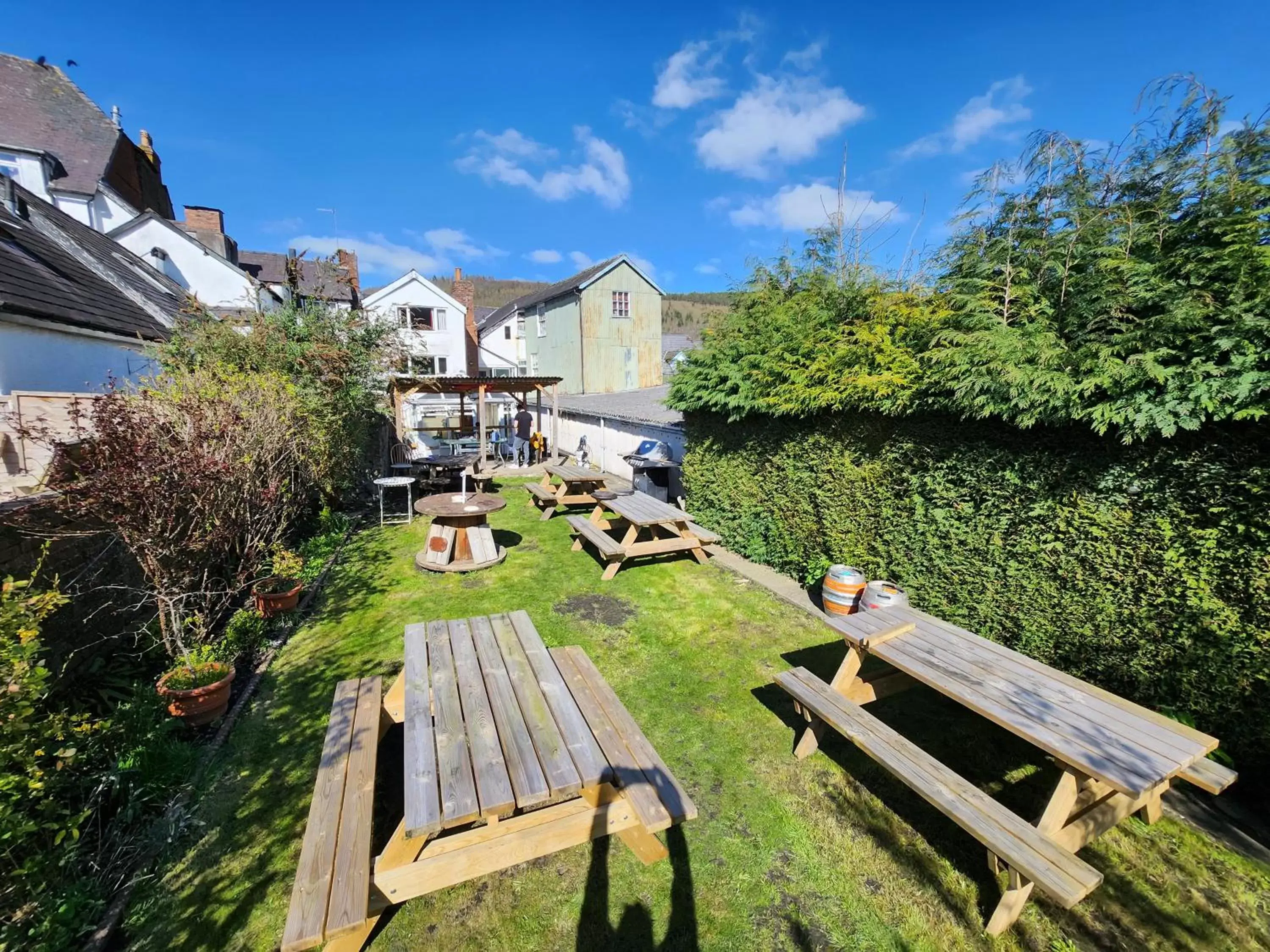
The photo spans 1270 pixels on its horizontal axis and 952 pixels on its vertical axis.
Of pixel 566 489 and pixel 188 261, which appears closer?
pixel 566 489

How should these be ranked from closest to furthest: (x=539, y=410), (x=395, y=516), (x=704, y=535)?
(x=704, y=535), (x=395, y=516), (x=539, y=410)

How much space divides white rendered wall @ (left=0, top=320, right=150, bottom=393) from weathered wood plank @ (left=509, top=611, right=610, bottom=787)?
614 centimetres

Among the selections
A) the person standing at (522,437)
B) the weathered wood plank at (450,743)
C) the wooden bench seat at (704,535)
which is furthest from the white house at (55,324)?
the person standing at (522,437)

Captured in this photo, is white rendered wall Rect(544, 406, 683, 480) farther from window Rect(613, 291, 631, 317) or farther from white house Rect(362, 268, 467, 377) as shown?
white house Rect(362, 268, 467, 377)

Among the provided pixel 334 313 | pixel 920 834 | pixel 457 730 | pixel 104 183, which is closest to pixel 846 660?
pixel 920 834

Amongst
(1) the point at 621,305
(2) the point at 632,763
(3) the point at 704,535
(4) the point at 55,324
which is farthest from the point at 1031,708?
(1) the point at 621,305

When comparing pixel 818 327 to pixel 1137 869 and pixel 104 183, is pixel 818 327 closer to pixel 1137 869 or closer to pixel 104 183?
pixel 1137 869

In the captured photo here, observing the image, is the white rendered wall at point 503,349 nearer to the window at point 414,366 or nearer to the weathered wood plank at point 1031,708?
the window at point 414,366

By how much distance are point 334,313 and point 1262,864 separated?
1426cm

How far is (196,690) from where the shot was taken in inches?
147

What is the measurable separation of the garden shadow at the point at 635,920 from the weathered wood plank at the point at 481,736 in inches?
34.5

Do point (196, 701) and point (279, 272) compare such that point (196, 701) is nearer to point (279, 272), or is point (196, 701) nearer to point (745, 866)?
point (745, 866)

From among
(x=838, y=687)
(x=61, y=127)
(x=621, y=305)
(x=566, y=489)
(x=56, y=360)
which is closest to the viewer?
(x=838, y=687)

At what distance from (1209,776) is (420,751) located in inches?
159
